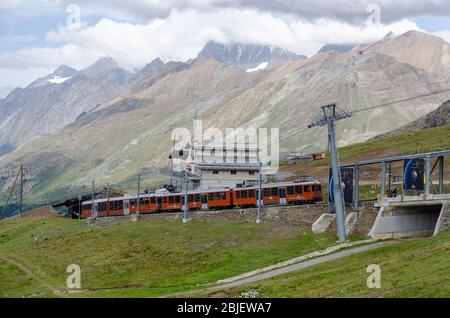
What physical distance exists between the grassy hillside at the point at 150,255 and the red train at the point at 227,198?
293 inches

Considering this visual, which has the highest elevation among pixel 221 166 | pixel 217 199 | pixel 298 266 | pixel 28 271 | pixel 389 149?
pixel 389 149

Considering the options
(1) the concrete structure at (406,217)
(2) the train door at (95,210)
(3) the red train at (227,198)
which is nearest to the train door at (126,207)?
(3) the red train at (227,198)

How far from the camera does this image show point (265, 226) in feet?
245

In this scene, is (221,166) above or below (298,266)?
above

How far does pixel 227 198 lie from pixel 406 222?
2758 centimetres

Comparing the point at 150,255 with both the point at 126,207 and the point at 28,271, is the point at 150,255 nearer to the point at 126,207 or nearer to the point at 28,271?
the point at 28,271

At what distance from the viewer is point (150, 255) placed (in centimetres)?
7075

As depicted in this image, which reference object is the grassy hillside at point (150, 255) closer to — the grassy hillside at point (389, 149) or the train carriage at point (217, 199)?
the train carriage at point (217, 199)

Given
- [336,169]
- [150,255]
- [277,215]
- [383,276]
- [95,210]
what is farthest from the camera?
[95,210]

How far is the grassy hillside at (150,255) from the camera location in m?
60.5

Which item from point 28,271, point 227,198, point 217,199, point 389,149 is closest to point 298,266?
point 28,271

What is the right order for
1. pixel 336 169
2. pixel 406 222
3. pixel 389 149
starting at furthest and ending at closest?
1. pixel 389 149
2. pixel 336 169
3. pixel 406 222

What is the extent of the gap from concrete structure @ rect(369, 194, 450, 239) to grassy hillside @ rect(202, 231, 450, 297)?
8590 millimetres

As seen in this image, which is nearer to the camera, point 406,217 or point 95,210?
point 406,217
